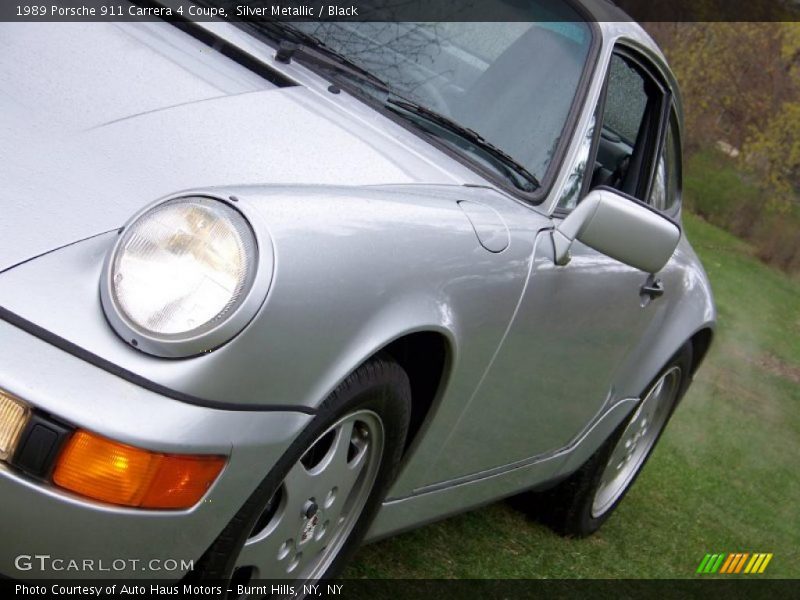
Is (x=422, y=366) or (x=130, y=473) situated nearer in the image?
(x=130, y=473)

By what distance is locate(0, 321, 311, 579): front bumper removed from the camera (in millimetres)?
2188

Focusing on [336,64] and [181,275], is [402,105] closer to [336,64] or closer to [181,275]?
[336,64]

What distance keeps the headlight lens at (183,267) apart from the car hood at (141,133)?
0.59ft

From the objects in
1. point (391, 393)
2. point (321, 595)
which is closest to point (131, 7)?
point (391, 393)

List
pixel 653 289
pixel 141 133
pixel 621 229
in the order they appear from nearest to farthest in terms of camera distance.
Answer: pixel 141 133
pixel 621 229
pixel 653 289

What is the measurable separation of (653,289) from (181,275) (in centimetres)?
226

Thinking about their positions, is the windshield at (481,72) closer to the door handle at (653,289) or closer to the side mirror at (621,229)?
the side mirror at (621,229)

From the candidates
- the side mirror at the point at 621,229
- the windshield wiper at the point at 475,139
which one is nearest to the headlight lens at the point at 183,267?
the side mirror at the point at 621,229

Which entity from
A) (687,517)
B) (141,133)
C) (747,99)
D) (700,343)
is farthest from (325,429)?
(747,99)

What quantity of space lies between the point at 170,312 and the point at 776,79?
28.9 meters

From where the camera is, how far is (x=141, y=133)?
2895 millimetres

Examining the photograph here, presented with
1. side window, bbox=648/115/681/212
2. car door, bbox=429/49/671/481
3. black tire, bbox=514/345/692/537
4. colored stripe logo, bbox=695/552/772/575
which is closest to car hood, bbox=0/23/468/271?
car door, bbox=429/49/671/481

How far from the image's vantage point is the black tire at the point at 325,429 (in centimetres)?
252

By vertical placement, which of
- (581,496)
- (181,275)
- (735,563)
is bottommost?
(735,563)
